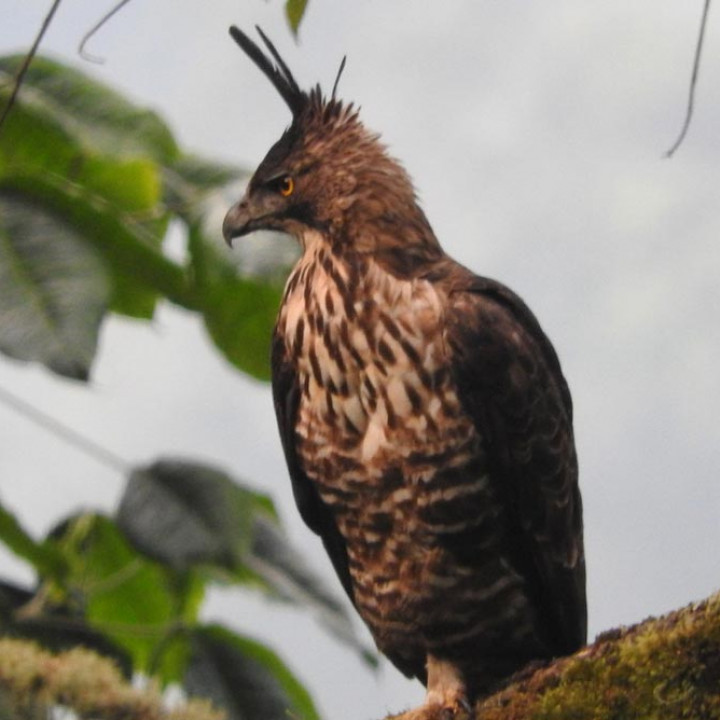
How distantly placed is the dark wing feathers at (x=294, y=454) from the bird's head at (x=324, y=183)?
31 cm

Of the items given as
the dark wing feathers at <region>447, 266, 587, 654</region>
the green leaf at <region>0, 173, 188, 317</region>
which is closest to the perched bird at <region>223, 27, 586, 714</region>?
the dark wing feathers at <region>447, 266, 587, 654</region>

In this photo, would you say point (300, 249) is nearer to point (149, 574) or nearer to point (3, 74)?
point (3, 74)

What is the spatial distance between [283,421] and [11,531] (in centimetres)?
83

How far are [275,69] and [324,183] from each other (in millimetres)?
373

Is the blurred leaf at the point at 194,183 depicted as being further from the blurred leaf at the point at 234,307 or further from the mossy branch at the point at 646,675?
the mossy branch at the point at 646,675

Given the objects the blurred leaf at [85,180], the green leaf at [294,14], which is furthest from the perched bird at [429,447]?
the green leaf at [294,14]

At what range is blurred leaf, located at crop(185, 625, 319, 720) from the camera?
4398 millimetres

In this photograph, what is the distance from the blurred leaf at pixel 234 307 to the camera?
4250mm

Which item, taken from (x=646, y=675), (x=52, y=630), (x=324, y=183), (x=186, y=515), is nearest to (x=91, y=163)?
(x=324, y=183)

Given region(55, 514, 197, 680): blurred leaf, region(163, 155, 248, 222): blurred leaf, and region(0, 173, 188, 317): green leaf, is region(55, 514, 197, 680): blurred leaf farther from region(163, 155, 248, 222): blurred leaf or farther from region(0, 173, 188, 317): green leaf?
region(163, 155, 248, 222): blurred leaf

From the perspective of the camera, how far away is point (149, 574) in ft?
16.5

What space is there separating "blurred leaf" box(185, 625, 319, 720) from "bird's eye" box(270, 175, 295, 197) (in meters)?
1.17

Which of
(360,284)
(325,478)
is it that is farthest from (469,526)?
(360,284)

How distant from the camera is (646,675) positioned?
2.67m
